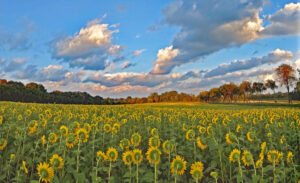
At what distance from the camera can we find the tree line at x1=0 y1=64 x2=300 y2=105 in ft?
168

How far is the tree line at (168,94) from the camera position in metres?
51.3

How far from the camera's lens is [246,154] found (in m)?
3.12

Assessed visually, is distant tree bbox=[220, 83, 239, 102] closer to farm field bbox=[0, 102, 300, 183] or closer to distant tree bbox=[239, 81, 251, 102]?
distant tree bbox=[239, 81, 251, 102]

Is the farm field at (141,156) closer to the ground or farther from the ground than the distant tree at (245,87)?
closer to the ground

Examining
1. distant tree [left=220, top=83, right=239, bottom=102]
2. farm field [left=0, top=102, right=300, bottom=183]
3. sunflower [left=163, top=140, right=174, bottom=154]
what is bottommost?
farm field [left=0, top=102, right=300, bottom=183]

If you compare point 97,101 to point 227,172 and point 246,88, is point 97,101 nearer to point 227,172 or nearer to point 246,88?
point 227,172

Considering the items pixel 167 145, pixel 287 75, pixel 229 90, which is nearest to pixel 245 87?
pixel 229 90

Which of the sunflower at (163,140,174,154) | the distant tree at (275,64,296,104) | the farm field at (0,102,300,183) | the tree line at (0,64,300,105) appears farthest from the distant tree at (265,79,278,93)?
the sunflower at (163,140,174,154)

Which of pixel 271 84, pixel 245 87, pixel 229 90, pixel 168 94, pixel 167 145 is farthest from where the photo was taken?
pixel 168 94

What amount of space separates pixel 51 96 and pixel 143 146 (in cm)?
5660

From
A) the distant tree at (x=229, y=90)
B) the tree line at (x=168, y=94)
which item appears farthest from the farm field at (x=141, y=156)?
the distant tree at (x=229, y=90)

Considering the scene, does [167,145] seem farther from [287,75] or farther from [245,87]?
[245,87]

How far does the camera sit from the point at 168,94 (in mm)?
113375

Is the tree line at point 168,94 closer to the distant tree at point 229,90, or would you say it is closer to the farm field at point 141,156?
the distant tree at point 229,90
